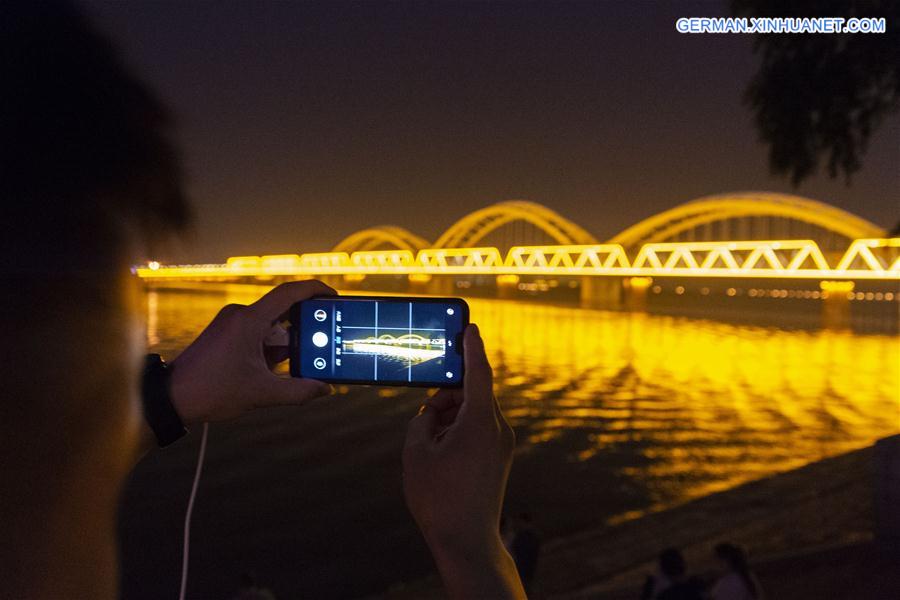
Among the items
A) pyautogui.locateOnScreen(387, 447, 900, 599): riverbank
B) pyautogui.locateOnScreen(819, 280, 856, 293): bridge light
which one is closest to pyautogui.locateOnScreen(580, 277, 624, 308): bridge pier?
pyautogui.locateOnScreen(819, 280, 856, 293): bridge light

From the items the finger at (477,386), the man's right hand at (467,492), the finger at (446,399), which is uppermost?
the finger at (477,386)

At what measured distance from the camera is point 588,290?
74.6m

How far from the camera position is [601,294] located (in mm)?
73750

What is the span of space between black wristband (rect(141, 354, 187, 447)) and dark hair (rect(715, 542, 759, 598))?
4085 mm

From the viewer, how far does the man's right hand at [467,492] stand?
0.92 m

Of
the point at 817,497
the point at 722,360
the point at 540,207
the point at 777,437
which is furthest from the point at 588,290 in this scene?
the point at 817,497

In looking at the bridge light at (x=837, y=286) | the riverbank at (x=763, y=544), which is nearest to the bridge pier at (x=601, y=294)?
the bridge light at (x=837, y=286)

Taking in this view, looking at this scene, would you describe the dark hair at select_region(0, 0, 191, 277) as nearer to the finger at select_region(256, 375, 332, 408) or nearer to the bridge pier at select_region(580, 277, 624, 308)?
the finger at select_region(256, 375, 332, 408)

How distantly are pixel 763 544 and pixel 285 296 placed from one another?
724 centimetres

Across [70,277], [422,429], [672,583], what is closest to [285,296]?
[422,429]

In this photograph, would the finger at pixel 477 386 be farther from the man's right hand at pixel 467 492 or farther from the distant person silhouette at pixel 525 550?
the distant person silhouette at pixel 525 550

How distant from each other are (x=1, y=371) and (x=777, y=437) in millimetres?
18658

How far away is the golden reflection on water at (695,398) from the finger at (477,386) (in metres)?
0.60

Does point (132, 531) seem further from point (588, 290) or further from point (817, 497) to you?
point (588, 290)
